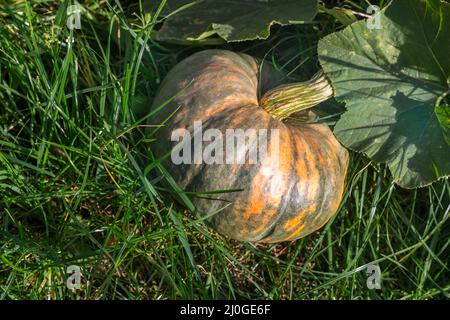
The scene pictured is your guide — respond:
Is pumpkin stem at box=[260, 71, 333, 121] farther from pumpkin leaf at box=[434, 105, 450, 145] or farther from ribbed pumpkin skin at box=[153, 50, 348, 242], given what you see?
pumpkin leaf at box=[434, 105, 450, 145]

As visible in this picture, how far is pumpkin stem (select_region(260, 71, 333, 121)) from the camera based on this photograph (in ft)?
8.64

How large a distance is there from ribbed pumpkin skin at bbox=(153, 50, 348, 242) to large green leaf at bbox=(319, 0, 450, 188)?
0.16 metres

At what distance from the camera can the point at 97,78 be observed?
2908 millimetres

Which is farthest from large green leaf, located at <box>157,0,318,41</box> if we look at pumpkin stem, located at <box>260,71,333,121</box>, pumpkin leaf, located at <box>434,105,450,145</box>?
pumpkin leaf, located at <box>434,105,450,145</box>

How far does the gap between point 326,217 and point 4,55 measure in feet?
5.07

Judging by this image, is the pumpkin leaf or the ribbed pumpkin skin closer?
the ribbed pumpkin skin

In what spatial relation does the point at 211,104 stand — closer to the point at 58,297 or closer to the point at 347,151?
the point at 347,151

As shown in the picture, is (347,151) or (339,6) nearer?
(347,151)

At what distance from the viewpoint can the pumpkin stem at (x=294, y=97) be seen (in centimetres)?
263

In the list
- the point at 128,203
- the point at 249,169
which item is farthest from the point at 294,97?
the point at 128,203

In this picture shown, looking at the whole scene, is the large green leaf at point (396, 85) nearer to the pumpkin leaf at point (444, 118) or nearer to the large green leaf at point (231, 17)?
the pumpkin leaf at point (444, 118)
